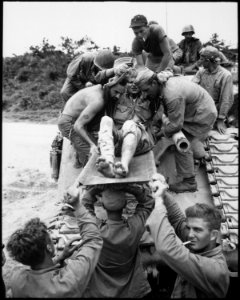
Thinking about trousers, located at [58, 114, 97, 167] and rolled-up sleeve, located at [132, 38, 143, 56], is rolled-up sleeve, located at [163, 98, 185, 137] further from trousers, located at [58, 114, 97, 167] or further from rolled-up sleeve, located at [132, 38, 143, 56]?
rolled-up sleeve, located at [132, 38, 143, 56]

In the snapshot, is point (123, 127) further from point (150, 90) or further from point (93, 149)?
point (150, 90)

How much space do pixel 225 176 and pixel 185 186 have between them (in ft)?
1.87

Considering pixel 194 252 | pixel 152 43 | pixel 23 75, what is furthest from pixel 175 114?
pixel 23 75

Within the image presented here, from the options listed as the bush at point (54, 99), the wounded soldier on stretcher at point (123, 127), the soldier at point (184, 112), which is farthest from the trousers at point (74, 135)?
the bush at point (54, 99)

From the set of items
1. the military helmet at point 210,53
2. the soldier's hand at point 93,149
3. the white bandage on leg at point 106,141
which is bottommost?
the soldier's hand at point 93,149

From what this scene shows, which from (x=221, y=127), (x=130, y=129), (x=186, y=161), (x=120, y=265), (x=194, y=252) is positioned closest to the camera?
(x=194, y=252)

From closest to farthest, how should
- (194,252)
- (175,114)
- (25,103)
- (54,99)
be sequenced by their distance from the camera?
(194,252) → (175,114) → (25,103) → (54,99)

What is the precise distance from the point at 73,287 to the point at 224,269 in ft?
3.48

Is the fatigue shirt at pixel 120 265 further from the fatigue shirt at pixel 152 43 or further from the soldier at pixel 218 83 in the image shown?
the soldier at pixel 218 83

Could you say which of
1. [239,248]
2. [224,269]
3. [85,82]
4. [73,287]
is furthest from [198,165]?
[73,287]

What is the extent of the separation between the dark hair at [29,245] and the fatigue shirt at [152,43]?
150 inches

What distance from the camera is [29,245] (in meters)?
2.98

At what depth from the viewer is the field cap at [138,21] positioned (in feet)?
18.3

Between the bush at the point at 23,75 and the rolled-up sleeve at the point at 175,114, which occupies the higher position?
the bush at the point at 23,75
